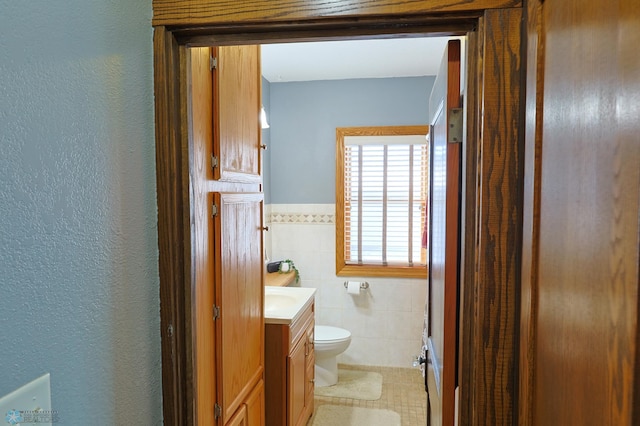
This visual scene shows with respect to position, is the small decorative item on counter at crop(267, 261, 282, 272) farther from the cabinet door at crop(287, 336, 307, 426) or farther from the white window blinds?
the cabinet door at crop(287, 336, 307, 426)

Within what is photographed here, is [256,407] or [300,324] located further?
[300,324]

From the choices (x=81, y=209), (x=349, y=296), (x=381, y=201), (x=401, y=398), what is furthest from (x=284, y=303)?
(x=81, y=209)

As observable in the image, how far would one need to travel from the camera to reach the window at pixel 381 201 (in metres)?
3.68

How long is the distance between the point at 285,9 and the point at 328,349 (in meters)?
2.78

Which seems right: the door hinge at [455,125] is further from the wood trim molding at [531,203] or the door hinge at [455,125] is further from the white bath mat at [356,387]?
the white bath mat at [356,387]

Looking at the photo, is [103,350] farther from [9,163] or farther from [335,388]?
[335,388]

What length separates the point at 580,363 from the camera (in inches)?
22.4

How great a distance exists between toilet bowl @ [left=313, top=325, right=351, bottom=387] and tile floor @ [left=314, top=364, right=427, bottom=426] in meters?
0.19

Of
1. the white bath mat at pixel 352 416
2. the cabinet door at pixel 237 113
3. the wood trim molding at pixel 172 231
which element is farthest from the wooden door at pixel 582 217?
the white bath mat at pixel 352 416

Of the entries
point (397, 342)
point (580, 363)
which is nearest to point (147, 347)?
point (580, 363)

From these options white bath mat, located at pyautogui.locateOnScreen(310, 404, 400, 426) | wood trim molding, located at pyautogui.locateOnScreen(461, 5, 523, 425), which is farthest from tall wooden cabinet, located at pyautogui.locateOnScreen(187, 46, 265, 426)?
white bath mat, located at pyautogui.locateOnScreen(310, 404, 400, 426)

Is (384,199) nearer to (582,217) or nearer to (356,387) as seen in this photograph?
(356,387)

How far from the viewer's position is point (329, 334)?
3.39m

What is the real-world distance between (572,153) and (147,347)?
939mm
